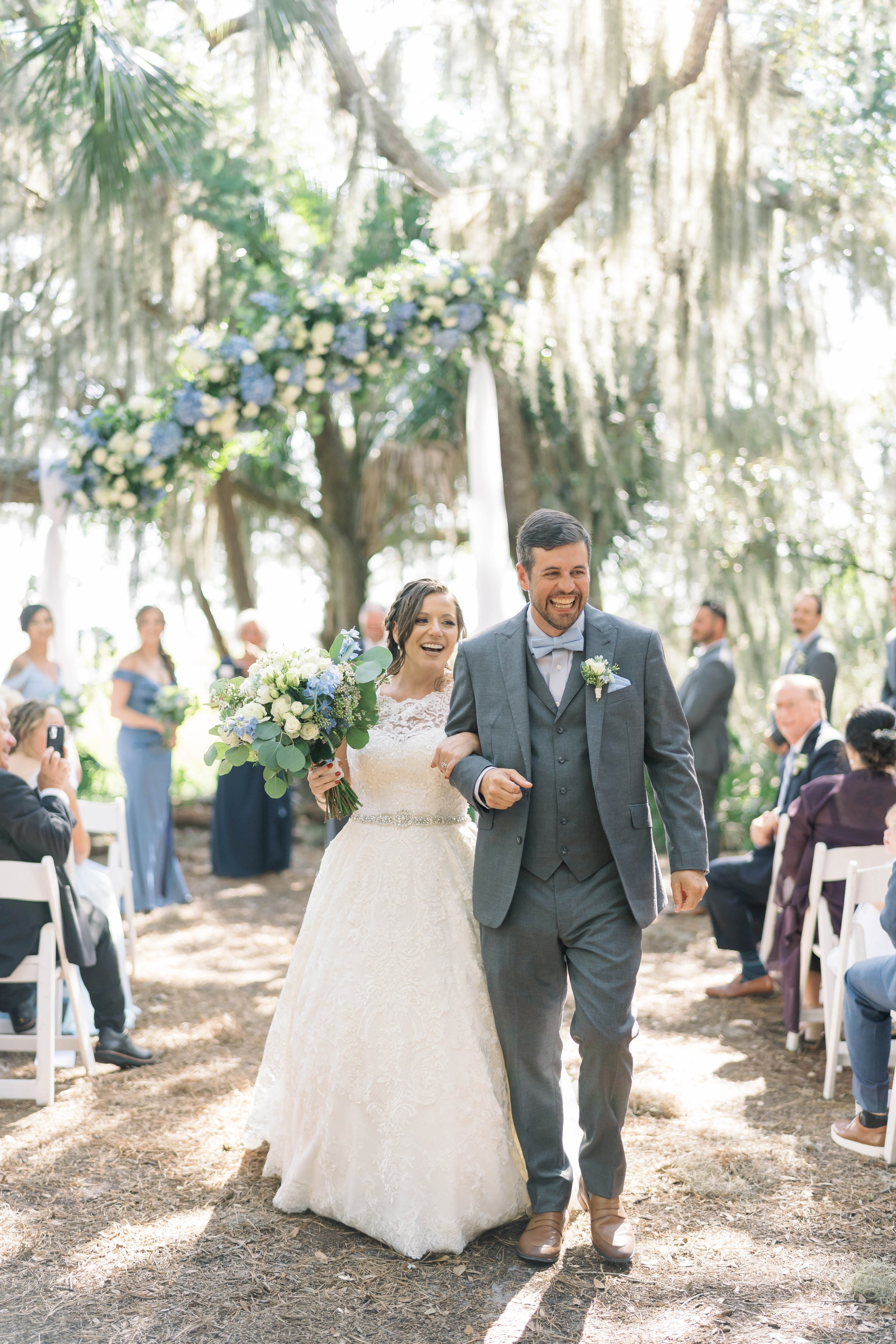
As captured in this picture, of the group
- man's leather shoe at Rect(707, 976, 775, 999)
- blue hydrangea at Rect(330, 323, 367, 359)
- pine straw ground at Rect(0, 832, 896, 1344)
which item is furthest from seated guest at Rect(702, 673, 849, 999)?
blue hydrangea at Rect(330, 323, 367, 359)

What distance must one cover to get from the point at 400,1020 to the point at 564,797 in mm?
760

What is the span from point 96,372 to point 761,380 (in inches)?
189

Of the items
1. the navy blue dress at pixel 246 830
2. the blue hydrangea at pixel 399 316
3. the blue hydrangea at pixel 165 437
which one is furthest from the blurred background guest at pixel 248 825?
the blue hydrangea at pixel 399 316

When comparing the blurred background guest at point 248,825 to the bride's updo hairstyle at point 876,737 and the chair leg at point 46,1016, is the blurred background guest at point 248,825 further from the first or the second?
the bride's updo hairstyle at point 876,737

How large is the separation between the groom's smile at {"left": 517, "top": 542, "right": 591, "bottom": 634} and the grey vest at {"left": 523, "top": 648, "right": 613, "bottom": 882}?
5.0 inches

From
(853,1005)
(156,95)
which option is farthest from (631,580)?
(853,1005)

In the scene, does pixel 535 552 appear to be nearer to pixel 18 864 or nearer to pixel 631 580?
pixel 18 864

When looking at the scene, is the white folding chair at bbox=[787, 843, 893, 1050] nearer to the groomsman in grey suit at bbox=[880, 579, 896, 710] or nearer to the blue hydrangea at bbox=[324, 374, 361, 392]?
the groomsman in grey suit at bbox=[880, 579, 896, 710]

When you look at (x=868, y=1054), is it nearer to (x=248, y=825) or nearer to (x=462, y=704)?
(x=462, y=704)

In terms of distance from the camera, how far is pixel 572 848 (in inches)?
106

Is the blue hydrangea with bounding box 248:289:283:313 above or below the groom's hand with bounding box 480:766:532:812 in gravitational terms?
above

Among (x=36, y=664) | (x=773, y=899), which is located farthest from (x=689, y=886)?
(x=36, y=664)

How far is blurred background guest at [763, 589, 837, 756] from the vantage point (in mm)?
6250

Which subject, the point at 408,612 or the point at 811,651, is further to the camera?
the point at 811,651
